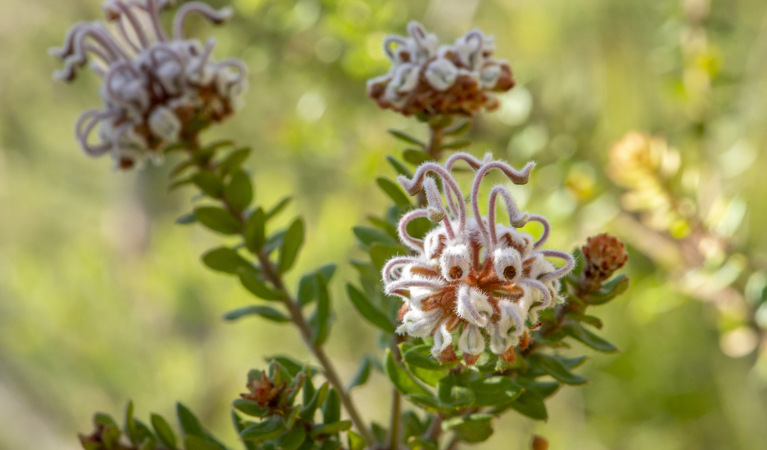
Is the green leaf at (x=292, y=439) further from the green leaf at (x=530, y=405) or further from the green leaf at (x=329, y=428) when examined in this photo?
the green leaf at (x=530, y=405)

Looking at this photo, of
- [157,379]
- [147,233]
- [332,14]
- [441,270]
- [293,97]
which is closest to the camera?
[441,270]

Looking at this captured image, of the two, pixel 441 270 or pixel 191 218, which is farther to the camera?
pixel 191 218

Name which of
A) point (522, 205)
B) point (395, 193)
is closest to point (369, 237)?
point (395, 193)

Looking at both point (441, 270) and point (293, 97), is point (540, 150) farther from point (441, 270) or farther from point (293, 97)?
point (293, 97)

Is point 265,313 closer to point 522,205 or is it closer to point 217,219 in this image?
point 217,219

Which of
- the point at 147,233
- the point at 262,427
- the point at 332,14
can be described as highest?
the point at 147,233

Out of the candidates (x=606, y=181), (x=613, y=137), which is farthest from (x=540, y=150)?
(x=613, y=137)

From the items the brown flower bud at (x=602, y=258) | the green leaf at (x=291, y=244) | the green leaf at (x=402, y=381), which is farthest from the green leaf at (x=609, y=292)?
the green leaf at (x=291, y=244)
